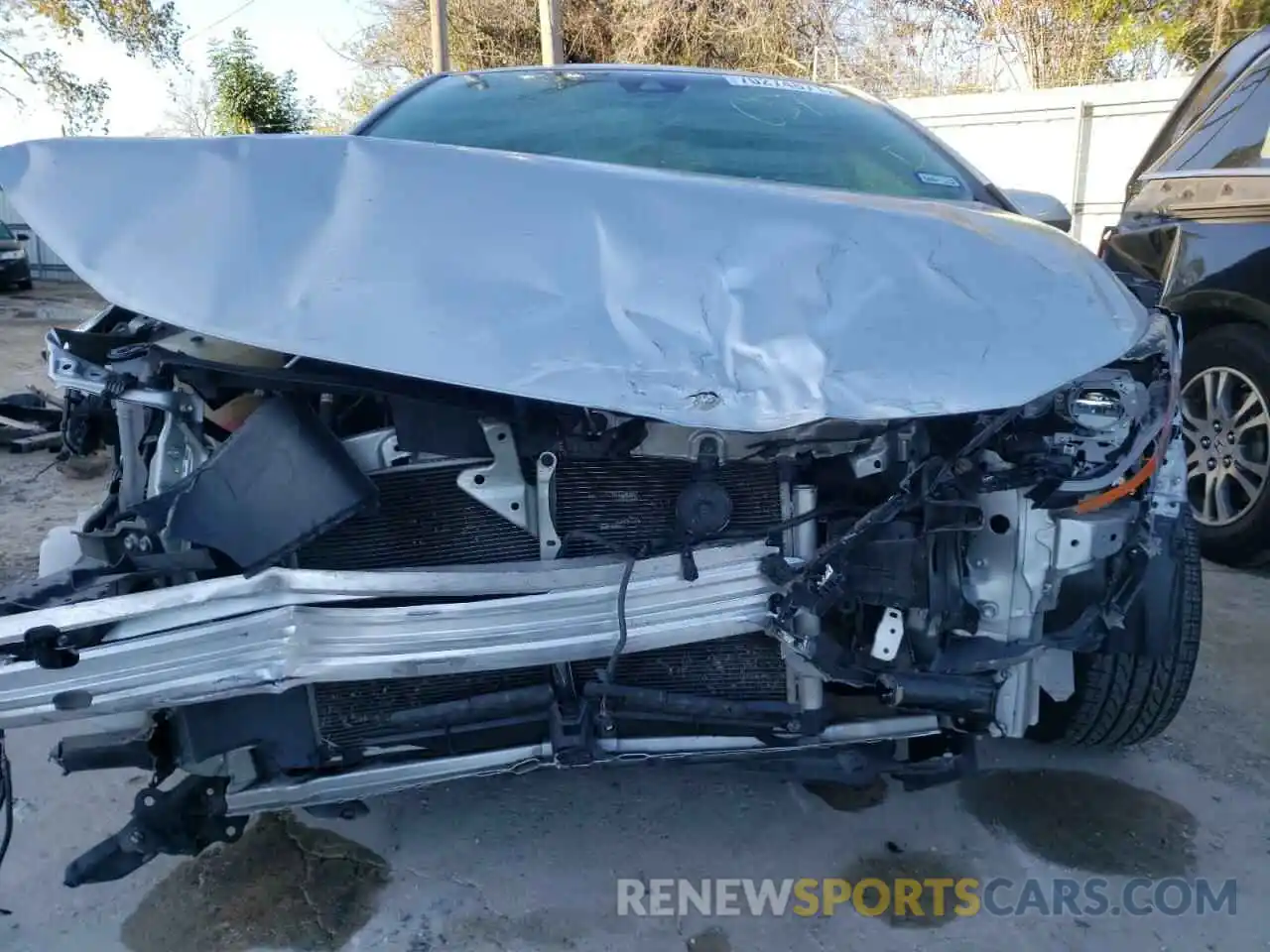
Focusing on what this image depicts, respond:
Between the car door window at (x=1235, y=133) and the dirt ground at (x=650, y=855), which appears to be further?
the car door window at (x=1235, y=133)

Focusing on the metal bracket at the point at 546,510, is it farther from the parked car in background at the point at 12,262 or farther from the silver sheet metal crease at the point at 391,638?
the parked car in background at the point at 12,262

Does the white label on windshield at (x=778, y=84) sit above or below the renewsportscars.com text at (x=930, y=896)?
above

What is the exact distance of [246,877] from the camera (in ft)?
7.21

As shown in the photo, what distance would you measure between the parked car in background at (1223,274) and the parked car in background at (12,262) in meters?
15.4

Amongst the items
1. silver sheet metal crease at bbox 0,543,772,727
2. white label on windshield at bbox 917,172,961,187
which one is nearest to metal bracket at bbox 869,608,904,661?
silver sheet metal crease at bbox 0,543,772,727

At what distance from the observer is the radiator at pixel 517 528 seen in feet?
6.05

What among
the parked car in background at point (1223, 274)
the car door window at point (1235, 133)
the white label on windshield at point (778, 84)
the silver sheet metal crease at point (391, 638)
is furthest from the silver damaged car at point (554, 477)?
the car door window at point (1235, 133)

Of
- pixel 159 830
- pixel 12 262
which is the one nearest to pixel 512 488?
pixel 159 830

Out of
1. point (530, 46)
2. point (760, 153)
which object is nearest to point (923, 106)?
point (760, 153)

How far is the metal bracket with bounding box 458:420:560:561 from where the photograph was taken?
1.82 metres

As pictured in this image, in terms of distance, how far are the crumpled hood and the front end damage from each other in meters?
0.13

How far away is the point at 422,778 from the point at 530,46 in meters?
18.8

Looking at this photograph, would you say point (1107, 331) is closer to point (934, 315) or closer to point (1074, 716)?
point (934, 315)

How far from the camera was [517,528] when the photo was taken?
1.86m
